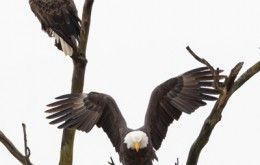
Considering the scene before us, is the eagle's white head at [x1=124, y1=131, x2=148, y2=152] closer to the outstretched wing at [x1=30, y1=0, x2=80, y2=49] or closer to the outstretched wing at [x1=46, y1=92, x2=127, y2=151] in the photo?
the outstretched wing at [x1=46, y1=92, x2=127, y2=151]

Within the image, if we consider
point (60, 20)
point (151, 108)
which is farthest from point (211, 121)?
point (60, 20)

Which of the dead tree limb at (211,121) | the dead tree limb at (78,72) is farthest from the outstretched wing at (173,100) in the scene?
the dead tree limb at (211,121)

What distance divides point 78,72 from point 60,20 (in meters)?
1.63

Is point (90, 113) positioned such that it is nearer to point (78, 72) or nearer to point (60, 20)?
point (78, 72)

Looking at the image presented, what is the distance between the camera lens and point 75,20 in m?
9.15

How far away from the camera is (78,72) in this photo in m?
7.67

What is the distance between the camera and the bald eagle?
7656 mm

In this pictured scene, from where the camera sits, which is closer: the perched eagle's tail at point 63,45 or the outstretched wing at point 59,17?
the perched eagle's tail at point 63,45

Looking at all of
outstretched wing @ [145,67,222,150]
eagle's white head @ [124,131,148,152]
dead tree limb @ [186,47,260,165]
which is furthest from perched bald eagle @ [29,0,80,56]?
dead tree limb @ [186,47,260,165]

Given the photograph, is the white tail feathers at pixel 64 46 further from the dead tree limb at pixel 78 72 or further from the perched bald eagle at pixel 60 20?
the dead tree limb at pixel 78 72

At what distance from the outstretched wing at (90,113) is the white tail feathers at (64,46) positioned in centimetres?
60

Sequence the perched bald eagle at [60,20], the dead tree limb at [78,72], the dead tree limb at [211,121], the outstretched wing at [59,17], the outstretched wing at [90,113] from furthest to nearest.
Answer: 1. the outstretched wing at [59,17]
2. the perched bald eagle at [60,20]
3. the outstretched wing at [90,113]
4. the dead tree limb at [78,72]
5. the dead tree limb at [211,121]

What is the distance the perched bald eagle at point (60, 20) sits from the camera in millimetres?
8677

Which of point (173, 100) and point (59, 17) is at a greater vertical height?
point (59, 17)
